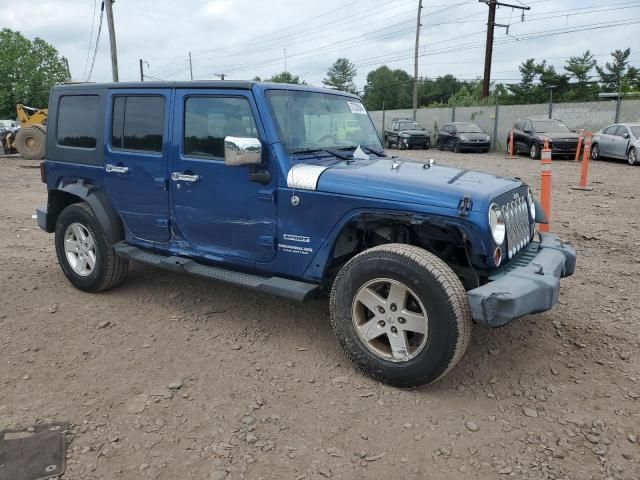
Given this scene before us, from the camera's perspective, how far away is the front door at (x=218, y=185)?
12.3 feet

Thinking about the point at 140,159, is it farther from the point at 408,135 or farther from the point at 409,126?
the point at 409,126

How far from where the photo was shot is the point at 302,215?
3.57 metres

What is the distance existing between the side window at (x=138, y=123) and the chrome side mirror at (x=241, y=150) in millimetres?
1071

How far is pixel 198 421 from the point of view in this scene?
9.80 feet

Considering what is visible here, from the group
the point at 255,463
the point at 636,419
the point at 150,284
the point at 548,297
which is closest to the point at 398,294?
the point at 548,297

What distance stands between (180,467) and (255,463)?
367 millimetres

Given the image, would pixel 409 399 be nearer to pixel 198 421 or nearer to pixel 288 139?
pixel 198 421

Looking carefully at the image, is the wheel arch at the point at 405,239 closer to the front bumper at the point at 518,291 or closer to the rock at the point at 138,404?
the front bumper at the point at 518,291

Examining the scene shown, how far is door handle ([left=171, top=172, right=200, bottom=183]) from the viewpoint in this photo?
4.02m

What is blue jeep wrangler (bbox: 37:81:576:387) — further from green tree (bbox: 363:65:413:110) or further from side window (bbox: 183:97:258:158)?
green tree (bbox: 363:65:413:110)

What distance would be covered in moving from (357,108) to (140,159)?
1.89 metres

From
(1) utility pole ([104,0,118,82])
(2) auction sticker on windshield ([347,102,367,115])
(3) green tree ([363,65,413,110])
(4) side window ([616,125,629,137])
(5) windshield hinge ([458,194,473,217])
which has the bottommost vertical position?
(5) windshield hinge ([458,194,473,217])

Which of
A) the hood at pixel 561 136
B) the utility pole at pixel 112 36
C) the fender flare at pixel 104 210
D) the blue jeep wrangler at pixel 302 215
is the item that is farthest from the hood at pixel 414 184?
the utility pole at pixel 112 36

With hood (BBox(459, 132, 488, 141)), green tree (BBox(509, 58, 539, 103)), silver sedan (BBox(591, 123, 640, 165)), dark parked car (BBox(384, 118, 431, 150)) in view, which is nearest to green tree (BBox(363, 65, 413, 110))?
green tree (BBox(509, 58, 539, 103))
